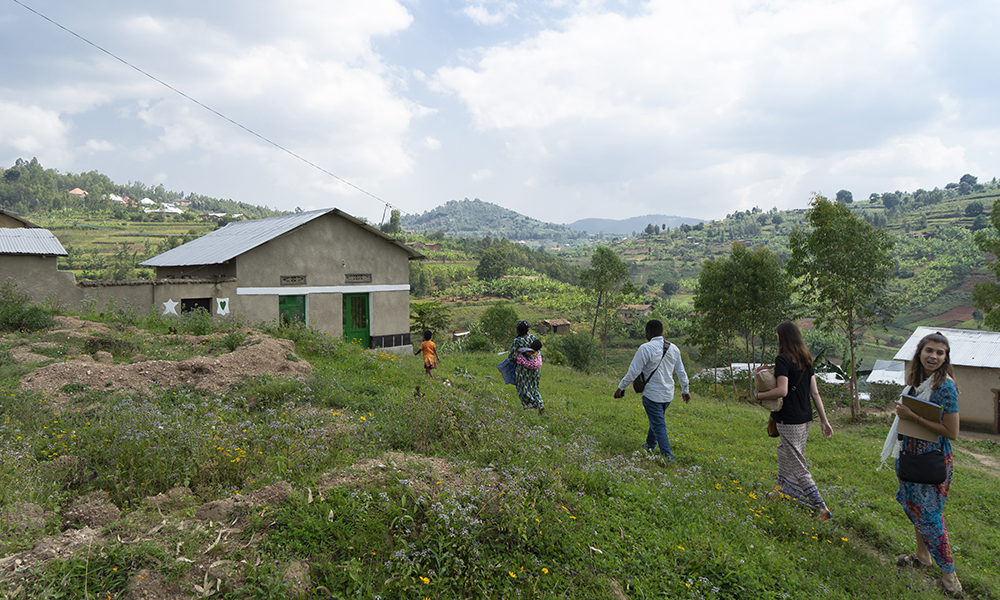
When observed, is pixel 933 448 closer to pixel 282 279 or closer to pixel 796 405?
pixel 796 405

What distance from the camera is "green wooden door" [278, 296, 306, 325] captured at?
687 inches

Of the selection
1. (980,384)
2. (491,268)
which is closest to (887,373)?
(980,384)

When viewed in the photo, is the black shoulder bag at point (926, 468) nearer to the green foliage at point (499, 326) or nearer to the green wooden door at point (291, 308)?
the green wooden door at point (291, 308)

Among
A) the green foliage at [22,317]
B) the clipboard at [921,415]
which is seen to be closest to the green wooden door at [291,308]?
the green foliage at [22,317]

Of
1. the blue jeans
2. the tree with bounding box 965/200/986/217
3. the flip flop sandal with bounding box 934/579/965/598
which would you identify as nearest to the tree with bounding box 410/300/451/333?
the blue jeans

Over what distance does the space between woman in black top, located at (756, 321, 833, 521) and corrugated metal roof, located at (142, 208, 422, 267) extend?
16275mm

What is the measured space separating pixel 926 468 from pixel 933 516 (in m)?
0.46

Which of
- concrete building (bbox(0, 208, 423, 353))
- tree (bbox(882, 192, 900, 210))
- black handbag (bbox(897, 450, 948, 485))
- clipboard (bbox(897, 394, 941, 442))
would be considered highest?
tree (bbox(882, 192, 900, 210))

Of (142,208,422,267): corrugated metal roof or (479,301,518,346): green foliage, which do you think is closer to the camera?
(142,208,422,267): corrugated metal roof

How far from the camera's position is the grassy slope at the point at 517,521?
11.4 feet

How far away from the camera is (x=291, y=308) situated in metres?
17.7

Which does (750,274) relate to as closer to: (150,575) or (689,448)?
(689,448)

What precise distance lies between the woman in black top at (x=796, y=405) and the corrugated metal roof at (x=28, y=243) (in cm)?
1775

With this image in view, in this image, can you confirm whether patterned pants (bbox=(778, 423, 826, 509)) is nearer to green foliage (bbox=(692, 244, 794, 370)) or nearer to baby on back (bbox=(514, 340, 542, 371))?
baby on back (bbox=(514, 340, 542, 371))
